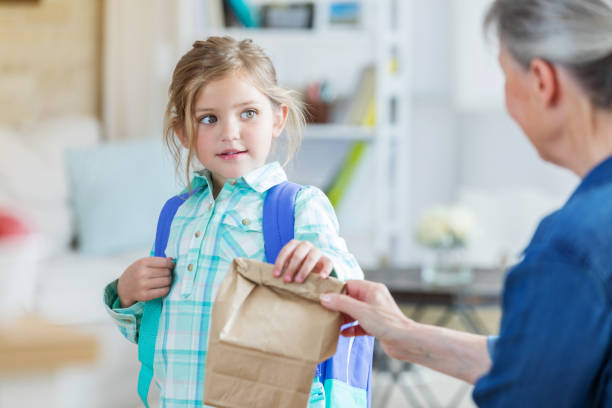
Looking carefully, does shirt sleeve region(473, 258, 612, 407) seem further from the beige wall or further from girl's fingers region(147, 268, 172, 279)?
the beige wall

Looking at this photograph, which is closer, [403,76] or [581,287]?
[581,287]

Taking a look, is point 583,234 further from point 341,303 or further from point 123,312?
point 123,312

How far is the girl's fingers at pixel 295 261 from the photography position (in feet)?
3.18

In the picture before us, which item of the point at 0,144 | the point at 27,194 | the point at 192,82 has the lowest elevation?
the point at 27,194

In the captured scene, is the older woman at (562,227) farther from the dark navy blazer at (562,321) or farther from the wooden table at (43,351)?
the wooden table at (43,351)

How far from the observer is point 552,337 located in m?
0.75

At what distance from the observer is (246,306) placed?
3.23ft

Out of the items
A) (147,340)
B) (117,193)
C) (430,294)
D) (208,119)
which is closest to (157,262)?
(147,340)

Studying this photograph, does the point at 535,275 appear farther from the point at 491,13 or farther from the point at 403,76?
the point at 403,76

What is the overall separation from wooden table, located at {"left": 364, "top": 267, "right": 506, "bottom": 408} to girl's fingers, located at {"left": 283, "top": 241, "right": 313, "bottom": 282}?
5.49ft

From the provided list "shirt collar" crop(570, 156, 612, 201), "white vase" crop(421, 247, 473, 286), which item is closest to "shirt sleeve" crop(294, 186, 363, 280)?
"shirt collar" crop(570, 156, 612, 201)

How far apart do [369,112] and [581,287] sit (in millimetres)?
3134

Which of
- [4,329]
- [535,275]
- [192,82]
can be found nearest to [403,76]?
[192,82]

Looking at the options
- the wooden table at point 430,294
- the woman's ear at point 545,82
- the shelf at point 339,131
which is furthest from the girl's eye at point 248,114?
the shelf at point 339,131
